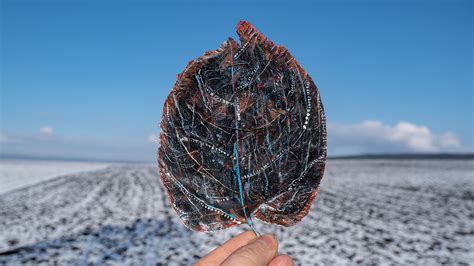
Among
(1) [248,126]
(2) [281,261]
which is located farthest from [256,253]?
(1) [248,126]

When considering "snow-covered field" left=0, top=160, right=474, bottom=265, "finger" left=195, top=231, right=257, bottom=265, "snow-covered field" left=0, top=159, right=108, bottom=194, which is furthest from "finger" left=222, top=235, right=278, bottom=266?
"snow-covered field" left=0, top=159, right=108, bottom=194

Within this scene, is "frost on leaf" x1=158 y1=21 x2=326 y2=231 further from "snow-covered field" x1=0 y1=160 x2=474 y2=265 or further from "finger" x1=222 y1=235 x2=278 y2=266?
"snow-covered field" x1=0 y1=160 x2=474 y2=265

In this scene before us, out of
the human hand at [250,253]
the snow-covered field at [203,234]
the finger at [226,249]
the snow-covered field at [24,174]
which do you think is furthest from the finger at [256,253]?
the snow-covered field at [24,174]

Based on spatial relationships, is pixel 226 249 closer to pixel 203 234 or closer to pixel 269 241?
pixel 269 241

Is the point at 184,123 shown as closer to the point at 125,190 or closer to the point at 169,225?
the point at 169,225

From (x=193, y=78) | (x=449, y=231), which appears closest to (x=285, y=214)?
(x=193, y=78)
